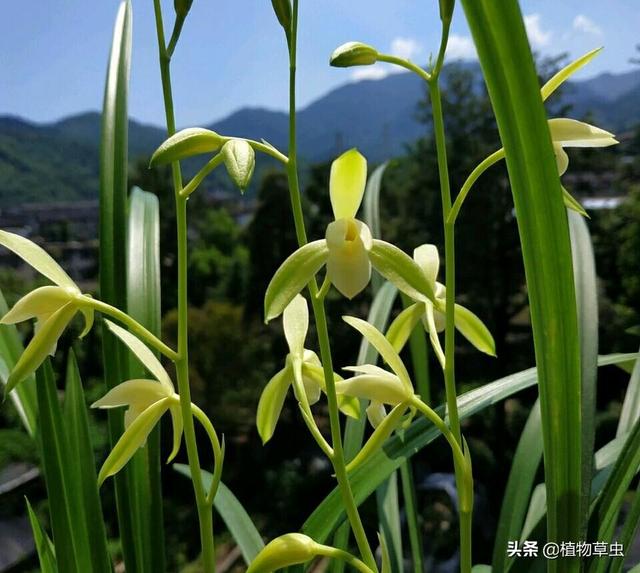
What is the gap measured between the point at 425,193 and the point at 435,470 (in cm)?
231

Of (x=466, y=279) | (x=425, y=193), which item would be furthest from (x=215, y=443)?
(x=425, y=193)

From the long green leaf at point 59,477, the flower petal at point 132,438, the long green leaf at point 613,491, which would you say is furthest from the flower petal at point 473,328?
the long green leaf at point 59,477

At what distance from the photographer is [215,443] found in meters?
0.38

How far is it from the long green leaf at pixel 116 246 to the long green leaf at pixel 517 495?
0.33m

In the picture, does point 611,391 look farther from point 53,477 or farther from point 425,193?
point 53,477

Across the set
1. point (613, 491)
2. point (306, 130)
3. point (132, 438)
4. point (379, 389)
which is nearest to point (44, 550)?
point (132, 438)

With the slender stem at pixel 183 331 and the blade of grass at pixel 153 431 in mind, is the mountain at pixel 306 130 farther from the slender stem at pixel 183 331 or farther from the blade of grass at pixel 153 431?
the blade of grass at pixel 153 431

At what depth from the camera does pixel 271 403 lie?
0.42 m

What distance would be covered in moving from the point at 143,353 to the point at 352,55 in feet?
0.72

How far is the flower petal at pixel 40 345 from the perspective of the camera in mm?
345

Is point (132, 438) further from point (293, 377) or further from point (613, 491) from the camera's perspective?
point (613, 491)

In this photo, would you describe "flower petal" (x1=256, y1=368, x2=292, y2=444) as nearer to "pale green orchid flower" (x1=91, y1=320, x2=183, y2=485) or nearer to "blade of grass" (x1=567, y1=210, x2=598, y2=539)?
"pale green orchid flower" (x1=91, y1=320, x2=183, y2=485)

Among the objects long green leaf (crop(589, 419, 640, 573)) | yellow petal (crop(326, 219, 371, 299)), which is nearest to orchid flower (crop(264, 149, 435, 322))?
yellow petal (crop(326, 219, 371, 299))

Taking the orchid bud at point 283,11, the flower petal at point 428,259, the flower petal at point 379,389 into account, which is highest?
the orchid bud at point 283,11
